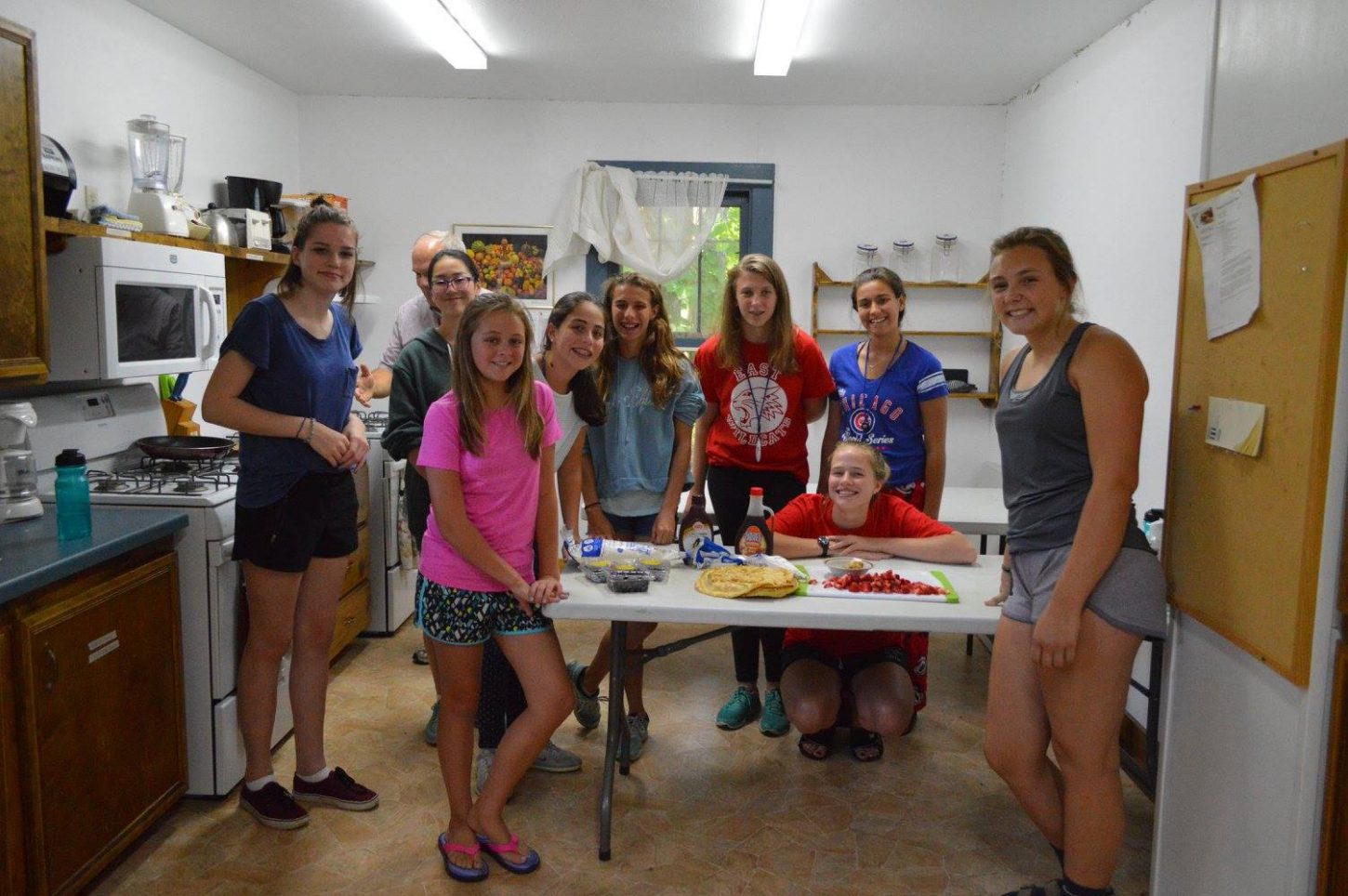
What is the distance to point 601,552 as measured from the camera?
242 cm

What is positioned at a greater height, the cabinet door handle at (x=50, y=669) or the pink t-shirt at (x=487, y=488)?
the pink t-shirt at (x=487, y=488)

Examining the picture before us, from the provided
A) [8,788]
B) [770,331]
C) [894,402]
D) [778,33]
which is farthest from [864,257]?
[8,788]

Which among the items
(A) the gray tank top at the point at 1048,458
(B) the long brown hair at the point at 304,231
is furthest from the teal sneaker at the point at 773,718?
(B) the long brown hair at the point at 304,231

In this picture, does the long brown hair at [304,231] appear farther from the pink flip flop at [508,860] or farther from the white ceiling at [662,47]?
the white ceiling at [662,47]

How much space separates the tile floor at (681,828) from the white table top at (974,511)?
2.24ft

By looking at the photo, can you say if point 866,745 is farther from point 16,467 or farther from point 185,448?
point 16,467

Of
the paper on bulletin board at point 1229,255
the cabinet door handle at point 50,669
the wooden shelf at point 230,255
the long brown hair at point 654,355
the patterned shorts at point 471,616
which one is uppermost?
the wooden shelf at point 230,255

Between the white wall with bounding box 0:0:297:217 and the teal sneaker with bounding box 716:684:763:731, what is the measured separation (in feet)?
9.42

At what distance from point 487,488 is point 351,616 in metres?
1.97

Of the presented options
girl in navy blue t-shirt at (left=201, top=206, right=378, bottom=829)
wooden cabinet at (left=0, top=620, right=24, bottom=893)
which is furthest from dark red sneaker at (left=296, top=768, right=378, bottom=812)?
wooden cabinet at (left=0, top=620, right=24, bottom=893)

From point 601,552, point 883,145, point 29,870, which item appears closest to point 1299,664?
point 601,552

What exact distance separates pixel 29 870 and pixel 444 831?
0.91 metres

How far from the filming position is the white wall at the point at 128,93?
315cm

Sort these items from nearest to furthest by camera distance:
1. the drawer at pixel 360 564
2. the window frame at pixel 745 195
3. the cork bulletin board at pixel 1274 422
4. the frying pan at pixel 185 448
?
the cork bulletin board at pixel 1274 422, the frying pan at pixel 185 448, the drawer at pixel 360 564, the window frame at pixel 745 195
